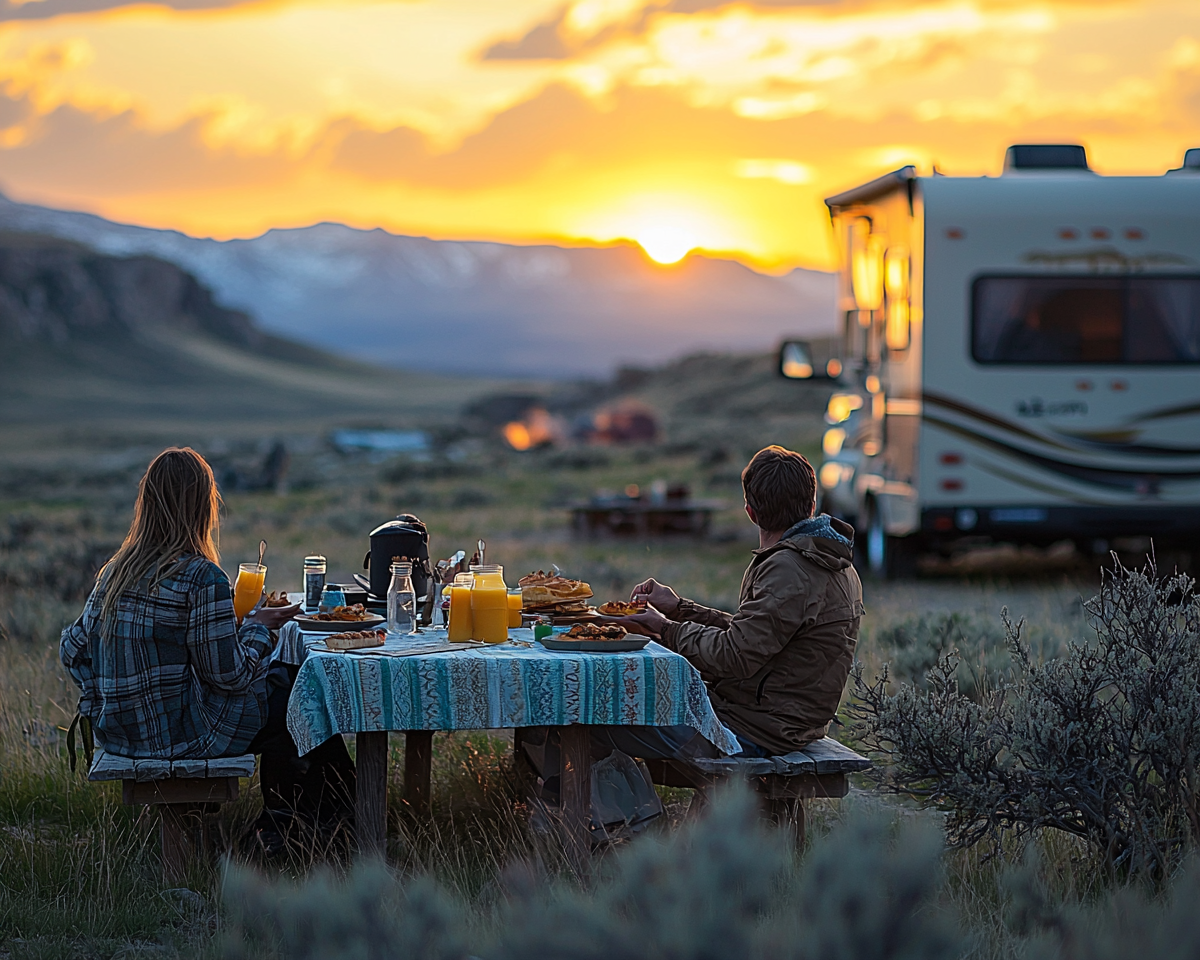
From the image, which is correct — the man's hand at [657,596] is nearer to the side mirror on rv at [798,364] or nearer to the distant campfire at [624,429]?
the side mirror on rv at [798,364]

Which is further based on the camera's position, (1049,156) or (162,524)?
(1049,156)

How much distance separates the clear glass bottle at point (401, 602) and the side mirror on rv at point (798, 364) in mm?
7865

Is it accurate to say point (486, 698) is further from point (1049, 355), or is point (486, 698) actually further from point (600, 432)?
point (600, 432)

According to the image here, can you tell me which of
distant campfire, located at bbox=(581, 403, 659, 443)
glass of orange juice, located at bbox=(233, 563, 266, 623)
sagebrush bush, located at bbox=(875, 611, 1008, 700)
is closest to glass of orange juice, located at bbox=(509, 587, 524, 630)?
glass of orange juice, located at bbox=(233, 563, 266, 623)

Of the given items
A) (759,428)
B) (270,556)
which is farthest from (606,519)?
(759,428)

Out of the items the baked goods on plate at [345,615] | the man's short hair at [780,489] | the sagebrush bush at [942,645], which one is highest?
the man's short hair at [780,489]

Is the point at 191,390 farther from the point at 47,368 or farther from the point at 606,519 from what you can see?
the point at 606,519

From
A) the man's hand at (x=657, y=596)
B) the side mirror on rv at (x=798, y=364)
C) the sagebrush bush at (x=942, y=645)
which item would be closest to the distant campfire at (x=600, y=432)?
the side mirror on rv at (x=798, y=364)

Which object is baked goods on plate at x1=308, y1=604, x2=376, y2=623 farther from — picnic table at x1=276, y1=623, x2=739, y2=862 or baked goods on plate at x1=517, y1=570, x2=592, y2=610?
baked goods on plate at x1=517, y1=570, x2=592, y2=610

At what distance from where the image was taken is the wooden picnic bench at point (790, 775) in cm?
426

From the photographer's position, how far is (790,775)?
4.32m

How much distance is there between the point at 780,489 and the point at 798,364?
7.93 meters

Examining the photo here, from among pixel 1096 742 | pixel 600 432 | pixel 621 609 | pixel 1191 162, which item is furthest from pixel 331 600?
pixel 600 432

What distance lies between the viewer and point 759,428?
132 feet
